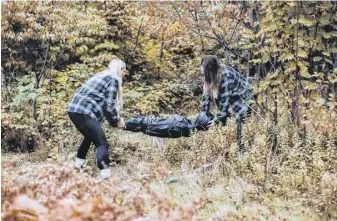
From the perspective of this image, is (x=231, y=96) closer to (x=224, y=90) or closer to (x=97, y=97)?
(x=224, y=90)

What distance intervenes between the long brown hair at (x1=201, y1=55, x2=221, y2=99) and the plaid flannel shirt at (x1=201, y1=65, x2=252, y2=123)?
2.1 inches

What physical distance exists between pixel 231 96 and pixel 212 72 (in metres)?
0.41

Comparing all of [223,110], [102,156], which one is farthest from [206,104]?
[102,156]

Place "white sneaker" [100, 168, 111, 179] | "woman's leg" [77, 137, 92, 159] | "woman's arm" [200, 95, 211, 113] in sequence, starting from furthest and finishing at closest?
1. "woman's arm" [200, 95, 211, 113]
2. "woman's leg" [77, 137, 92, 159]
3. "white sneaker" [100, 168, 111, 179]

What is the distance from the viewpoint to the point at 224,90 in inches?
276

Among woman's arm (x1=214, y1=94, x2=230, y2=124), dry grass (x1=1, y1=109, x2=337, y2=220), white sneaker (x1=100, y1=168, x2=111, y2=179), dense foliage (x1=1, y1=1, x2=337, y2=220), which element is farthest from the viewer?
woman's arm (x1=214, y1=94, x2=230, y2=124)

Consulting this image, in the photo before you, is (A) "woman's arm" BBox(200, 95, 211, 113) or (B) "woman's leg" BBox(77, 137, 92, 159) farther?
(A) "woman's arm" BBox(200, 95, 211, 113)

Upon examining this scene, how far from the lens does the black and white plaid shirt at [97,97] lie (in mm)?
6148

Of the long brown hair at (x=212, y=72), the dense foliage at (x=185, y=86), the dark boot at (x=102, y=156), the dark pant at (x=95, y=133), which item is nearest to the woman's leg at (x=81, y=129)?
the dark pant at (x=95, y=133)

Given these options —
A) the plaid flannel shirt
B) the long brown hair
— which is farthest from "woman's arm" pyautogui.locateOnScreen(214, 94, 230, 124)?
the long brown hair

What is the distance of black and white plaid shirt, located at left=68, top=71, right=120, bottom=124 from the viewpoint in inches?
242

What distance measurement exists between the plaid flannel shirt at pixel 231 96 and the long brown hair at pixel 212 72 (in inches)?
2.1

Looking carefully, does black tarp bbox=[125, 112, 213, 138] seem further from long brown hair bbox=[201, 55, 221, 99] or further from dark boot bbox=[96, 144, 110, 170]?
dark boot bbox=[96, 144, 110, 170]

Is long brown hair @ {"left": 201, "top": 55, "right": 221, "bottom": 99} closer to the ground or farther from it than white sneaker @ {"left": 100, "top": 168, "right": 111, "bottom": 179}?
farther from it
